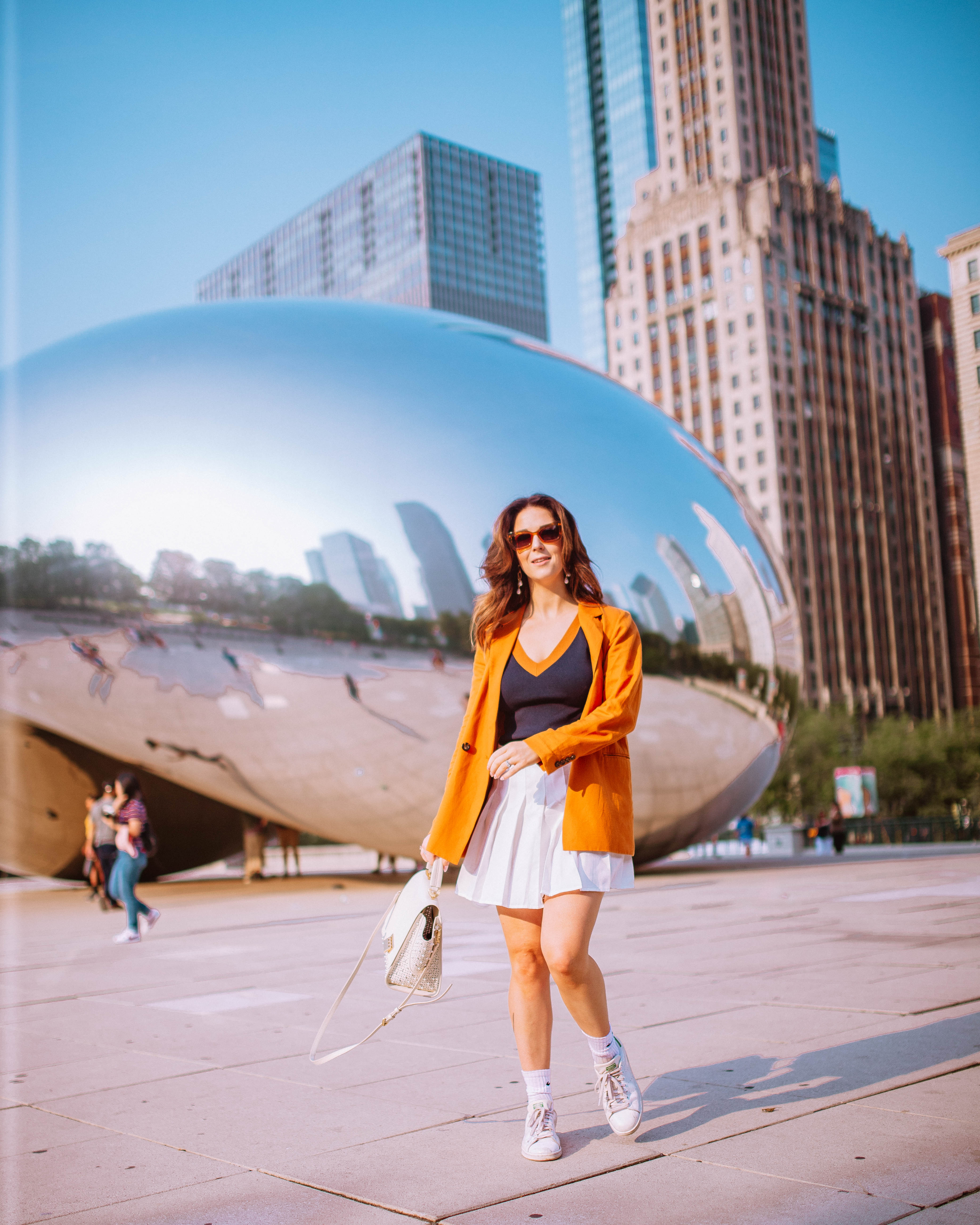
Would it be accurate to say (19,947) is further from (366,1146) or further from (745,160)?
(745,160)

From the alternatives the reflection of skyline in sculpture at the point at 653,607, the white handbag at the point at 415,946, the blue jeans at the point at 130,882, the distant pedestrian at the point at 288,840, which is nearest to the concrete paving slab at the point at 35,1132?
the white handbag at the point at 415,946

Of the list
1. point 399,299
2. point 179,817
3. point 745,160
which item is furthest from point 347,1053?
point 399,299

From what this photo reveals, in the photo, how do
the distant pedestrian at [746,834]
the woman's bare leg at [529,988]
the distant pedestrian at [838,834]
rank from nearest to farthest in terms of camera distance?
the woman's bare leg at [529,988] → the distant pedestrian at [838,834] → the distant pedestrian at [746,834]

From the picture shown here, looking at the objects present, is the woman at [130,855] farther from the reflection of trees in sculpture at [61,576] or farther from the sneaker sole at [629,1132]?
the sneaker sole at [629,1132]

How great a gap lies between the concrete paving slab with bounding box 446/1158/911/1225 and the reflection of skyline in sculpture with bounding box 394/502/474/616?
9247 millimetres

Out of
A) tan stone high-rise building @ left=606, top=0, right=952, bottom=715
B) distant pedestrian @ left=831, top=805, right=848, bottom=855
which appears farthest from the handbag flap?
tan stone high-rise building @ left=606, top=0, right=952, bottom=715

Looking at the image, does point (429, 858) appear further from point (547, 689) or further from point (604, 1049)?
point (604, 1049)

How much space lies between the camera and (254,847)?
17609 millimetres

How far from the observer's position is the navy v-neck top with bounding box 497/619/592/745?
11.9ft

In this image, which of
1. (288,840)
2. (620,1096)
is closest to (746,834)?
(288,840)

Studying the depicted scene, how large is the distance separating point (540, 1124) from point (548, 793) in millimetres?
959

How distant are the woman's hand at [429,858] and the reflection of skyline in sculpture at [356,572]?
8.59 meters

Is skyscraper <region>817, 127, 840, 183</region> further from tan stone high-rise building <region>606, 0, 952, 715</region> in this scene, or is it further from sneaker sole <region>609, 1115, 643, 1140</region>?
sneaker sole <region>609, 1115, 643, 1140</region>

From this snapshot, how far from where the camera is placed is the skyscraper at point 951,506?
100375 millimetres
